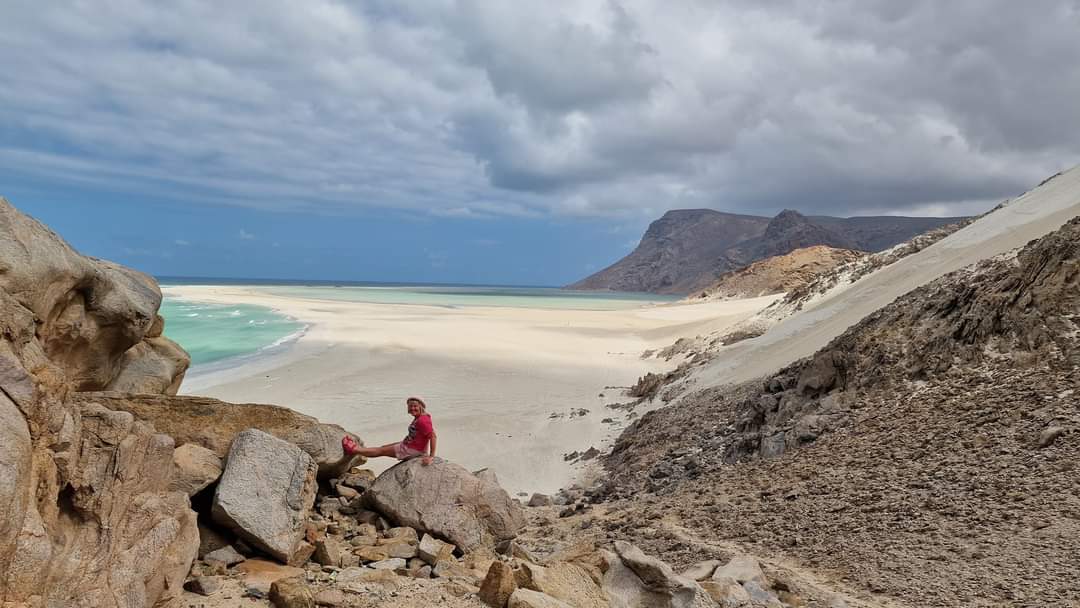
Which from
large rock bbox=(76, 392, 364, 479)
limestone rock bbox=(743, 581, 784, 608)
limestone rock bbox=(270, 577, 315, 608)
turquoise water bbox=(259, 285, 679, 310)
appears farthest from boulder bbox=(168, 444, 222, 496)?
turquoise water bbox=(259, 285, 679, 310)

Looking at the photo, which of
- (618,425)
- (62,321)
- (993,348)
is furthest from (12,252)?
(618,425)

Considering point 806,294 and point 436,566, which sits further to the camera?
point 806,294

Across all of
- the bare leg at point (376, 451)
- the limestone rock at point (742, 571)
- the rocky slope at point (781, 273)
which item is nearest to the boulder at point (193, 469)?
the bare leg at point (376, 451)

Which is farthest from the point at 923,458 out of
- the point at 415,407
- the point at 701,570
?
the point at 415,407

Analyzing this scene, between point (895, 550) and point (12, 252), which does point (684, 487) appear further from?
point (12, 252)

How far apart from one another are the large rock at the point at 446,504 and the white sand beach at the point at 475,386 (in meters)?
4.59

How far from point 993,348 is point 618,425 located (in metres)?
8.49

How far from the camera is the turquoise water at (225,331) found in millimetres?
32562

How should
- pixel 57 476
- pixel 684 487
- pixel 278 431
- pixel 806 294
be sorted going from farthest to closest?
pixel 806 294 → pixel 684 487 → pixel 278 431 → pixel 57 476

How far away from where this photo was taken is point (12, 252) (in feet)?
16.2

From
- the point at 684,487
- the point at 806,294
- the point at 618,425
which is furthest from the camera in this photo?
the point at 806,294

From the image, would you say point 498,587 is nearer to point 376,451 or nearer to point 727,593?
point 727,593

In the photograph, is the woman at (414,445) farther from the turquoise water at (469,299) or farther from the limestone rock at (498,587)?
the turquoise water at (469,299)

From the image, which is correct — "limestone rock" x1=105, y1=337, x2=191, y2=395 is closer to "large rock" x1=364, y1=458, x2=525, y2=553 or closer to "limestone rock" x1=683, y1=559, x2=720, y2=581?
"large rock" x1=364, y1=458, x2=525, y2=553
